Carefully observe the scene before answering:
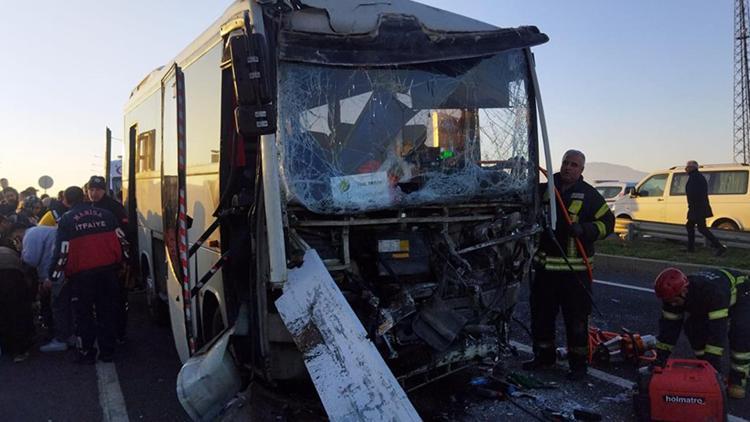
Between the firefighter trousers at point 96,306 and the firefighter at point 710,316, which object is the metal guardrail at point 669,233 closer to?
the firefighter at point 710,316

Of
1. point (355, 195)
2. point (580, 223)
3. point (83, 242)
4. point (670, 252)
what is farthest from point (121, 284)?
point (670, 252)

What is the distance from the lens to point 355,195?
4062 mm

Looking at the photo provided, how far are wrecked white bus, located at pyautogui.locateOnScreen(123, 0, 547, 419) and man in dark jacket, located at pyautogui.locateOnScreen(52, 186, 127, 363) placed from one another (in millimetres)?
1907

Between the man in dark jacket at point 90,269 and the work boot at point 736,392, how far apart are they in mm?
5755

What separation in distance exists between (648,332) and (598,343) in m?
1.27

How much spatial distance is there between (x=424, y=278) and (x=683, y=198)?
12.3m

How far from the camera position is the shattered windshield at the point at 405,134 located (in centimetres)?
397

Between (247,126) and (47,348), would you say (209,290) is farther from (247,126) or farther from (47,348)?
(47,348)

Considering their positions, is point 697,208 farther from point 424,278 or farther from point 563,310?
point 424,278

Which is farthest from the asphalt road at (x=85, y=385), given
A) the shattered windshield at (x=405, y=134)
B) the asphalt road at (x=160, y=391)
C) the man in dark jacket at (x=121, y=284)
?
the shattered windshield at (x=405, y=134)

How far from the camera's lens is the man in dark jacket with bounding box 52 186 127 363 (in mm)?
6148


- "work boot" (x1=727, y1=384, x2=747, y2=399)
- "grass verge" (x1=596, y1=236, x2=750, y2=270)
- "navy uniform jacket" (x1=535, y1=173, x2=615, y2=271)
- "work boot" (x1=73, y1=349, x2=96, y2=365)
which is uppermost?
"navy uniform jacket" (x1=535, y1=173, x2=615, y2=271)

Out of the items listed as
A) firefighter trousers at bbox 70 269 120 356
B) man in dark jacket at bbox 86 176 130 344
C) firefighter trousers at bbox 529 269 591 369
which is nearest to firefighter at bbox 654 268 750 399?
firefighter trousers at bbox 529 269 591 369

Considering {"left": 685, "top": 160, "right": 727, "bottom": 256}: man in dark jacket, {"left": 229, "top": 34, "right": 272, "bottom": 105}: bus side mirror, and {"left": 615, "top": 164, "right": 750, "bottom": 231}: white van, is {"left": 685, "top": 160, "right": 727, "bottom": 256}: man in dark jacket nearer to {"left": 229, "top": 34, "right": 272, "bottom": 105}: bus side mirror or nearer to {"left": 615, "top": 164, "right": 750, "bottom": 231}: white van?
{"left": 615, "top": 164, "right": 750, "bottom": 231}: white van
